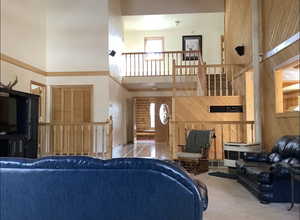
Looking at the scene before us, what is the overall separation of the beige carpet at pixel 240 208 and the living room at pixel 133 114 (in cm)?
2

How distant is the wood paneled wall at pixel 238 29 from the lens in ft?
21.7

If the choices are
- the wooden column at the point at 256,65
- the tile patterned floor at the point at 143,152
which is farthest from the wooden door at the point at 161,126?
the wooden column at the point at 256,65

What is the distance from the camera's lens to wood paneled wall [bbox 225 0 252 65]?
6625 mm

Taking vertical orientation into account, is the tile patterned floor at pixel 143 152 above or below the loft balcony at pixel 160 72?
below

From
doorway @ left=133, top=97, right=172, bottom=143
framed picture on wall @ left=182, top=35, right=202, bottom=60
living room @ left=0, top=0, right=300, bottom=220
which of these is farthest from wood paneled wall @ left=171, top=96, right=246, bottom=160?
framed picture on wall @ left=182, top=35, right=202, bottom=60

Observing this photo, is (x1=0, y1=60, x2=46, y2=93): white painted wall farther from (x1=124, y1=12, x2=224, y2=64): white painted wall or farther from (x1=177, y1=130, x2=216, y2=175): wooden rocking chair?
(x1=124, y1=12, x2=224, y2=64): white painted wall

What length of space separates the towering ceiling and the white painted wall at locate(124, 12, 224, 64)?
1.21 m

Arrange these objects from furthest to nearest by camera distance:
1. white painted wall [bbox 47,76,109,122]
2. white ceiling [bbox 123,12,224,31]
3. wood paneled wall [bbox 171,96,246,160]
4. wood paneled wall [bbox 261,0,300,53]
Answer: white ceiling [bbox 123,12,224,31], white painted wall [bbox 47,76,109,122], wood paneled wall [bbox 171,96,246,160], wood paneled wall [bbox 261,0,300,53]

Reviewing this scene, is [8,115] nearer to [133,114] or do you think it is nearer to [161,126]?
[133,114]

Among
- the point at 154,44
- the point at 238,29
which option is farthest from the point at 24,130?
the point at 154,44

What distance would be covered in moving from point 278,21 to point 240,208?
11.7 feet

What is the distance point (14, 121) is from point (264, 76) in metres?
5.33

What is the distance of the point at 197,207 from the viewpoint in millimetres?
1435

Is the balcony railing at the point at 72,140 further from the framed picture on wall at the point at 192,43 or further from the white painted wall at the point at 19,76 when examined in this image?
the framed picture on wall at the point at 192,43
